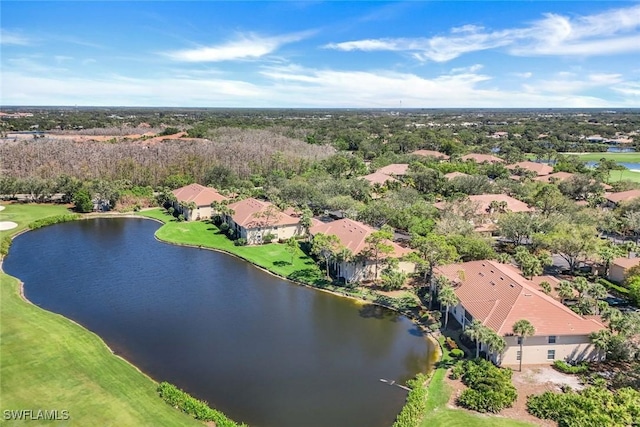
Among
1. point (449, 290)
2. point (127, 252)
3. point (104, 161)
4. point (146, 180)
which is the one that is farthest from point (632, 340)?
point (104, 161)

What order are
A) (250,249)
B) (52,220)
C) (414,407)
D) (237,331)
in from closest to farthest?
(414,407), (237,331), (250,249), (52,220)

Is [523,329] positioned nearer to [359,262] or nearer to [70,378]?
[359,262]

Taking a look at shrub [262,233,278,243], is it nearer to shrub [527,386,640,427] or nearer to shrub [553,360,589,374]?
shrub [553,360,589,374]

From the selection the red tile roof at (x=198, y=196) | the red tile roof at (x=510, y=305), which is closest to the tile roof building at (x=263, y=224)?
the red tile roof at (x=198, y=196)

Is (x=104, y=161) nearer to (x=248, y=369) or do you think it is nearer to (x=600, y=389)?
(x=248, y=369)

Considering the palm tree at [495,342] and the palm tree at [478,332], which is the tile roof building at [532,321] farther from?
the palm tree at [478,332]

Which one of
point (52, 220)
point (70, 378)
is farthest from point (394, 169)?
point (70, 378)
